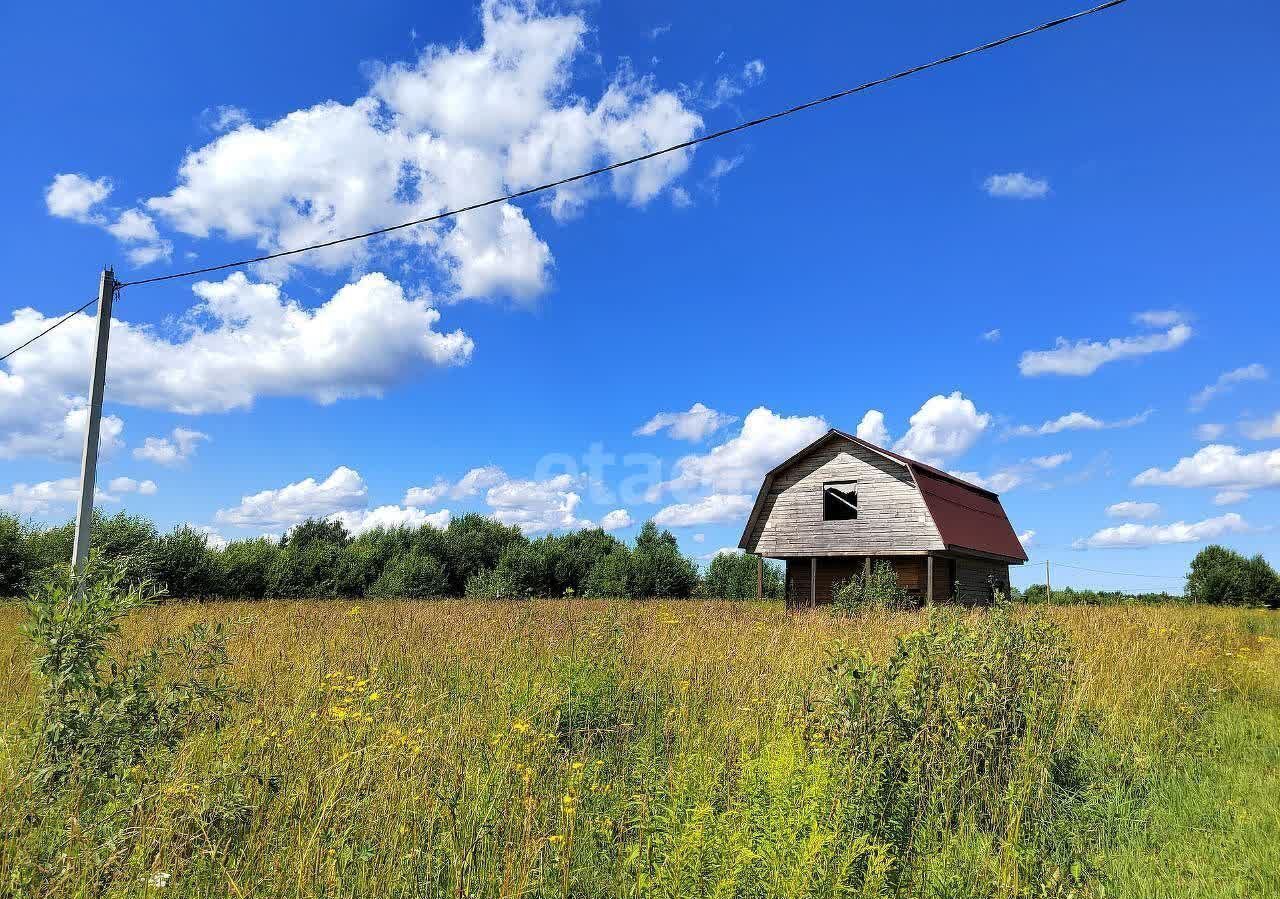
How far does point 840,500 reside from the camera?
2625 centimetres

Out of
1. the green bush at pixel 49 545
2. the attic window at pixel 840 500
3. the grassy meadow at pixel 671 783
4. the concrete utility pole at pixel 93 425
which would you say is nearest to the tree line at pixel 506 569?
the green bush at pixel 49 545

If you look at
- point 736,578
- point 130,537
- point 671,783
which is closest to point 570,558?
point 736,578

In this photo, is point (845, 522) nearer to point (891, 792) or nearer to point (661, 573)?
point (661, 573)

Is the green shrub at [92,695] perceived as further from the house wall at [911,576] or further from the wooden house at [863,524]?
the house wall at [911,576]

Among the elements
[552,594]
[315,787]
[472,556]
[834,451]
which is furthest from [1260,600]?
[315,787]

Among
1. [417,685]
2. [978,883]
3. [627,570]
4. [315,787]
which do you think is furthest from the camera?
[627,570]

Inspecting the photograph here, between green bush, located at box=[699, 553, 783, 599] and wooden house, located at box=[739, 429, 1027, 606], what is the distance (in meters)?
12.6

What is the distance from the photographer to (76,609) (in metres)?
4.12

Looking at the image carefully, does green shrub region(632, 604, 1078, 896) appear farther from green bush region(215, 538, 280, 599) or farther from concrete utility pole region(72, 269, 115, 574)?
green bush region(215, 538, 280, 599)

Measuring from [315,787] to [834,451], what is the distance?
2295 cm

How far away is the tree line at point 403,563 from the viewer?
22.7 meters

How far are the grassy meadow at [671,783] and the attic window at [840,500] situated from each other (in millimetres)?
16877

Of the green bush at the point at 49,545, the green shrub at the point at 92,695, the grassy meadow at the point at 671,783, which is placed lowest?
the grassy meadow at the point at 671,783

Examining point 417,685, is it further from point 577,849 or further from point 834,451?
point 834,451
